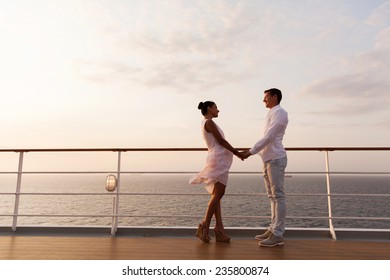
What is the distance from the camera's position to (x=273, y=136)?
2088mm

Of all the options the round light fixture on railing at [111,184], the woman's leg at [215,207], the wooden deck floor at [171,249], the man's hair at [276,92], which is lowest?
the wooden deck floor at [171,249]

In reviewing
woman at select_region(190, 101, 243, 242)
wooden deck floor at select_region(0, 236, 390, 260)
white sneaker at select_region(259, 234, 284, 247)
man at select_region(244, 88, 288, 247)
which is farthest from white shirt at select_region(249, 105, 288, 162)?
wooden deck floor at select_region(0, 236, 390, 260)

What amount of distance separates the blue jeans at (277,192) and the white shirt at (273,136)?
5 centimetres

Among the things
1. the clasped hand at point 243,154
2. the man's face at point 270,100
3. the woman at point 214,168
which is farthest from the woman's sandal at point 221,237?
the man's face at point 270,100

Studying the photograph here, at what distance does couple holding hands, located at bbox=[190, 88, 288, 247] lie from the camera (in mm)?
2080

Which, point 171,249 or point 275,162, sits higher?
point 275,162

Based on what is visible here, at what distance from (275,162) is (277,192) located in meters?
0.22

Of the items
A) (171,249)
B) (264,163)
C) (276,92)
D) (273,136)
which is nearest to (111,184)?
(171,249)

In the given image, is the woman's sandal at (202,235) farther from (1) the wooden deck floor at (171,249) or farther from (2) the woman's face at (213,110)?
(2) the woman's face at (213,110)

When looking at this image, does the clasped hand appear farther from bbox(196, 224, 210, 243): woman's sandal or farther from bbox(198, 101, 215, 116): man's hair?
bbox(196, 224, 210, 243): woman's sandal

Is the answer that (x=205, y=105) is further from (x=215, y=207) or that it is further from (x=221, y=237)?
(x=221, y=237)

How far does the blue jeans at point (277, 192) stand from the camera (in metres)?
2.06

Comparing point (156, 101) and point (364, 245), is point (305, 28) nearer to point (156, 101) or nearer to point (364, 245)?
point (364, 245)

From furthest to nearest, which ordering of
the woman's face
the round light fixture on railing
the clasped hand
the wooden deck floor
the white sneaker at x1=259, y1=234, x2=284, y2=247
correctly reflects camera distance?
the round light fixture on railing → the woman's face → the clasped hand → the white sneaker at x1=259, y1=234, x2=284, y2=247 → the wooden deck floor
